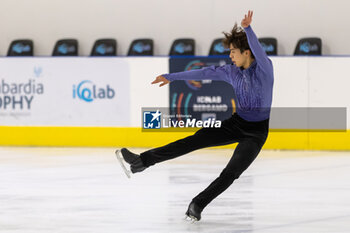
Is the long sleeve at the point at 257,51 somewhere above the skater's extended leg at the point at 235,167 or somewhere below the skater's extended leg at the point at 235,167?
above

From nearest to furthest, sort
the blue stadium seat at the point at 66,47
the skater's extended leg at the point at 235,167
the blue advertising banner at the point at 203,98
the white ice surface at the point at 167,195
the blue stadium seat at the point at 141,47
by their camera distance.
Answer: the skater's extended leg at the point at 235,167
the white ice surface at the point at 167,195
the blue advertising banner at the point at 203,98
the blue stadium seat at the point at 141,47
the blue stadium seat at the point at 66,47

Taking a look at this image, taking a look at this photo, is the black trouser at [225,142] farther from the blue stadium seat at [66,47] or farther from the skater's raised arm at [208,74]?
the blue stadium seat at [66,47]

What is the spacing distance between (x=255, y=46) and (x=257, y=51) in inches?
1.7

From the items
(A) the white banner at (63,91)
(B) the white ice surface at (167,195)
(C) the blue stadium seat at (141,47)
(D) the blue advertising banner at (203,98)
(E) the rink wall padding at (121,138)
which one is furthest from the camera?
(C) the blue stadium seat at (141,47)

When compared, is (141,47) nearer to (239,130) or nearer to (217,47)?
(217,47)

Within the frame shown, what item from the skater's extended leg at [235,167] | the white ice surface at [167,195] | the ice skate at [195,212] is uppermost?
the skater's extended leg at [235,167]

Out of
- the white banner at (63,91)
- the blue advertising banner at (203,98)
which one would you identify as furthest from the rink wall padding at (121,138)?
the blue advertising banner at (203,98)

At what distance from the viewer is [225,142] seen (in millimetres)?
4961

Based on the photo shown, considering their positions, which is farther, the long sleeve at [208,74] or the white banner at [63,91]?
the white banner at [63,91]

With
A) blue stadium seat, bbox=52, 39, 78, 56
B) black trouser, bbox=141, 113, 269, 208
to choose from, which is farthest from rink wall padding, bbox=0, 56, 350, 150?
black trouser, bbox=141, 113, 269, 208

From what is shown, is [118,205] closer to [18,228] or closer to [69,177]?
[18,228]

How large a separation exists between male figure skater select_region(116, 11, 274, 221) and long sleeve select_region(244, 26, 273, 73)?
29 mm

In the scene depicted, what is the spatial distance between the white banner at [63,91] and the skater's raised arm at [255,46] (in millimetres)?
6062

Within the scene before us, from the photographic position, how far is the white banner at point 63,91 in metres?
10.7
